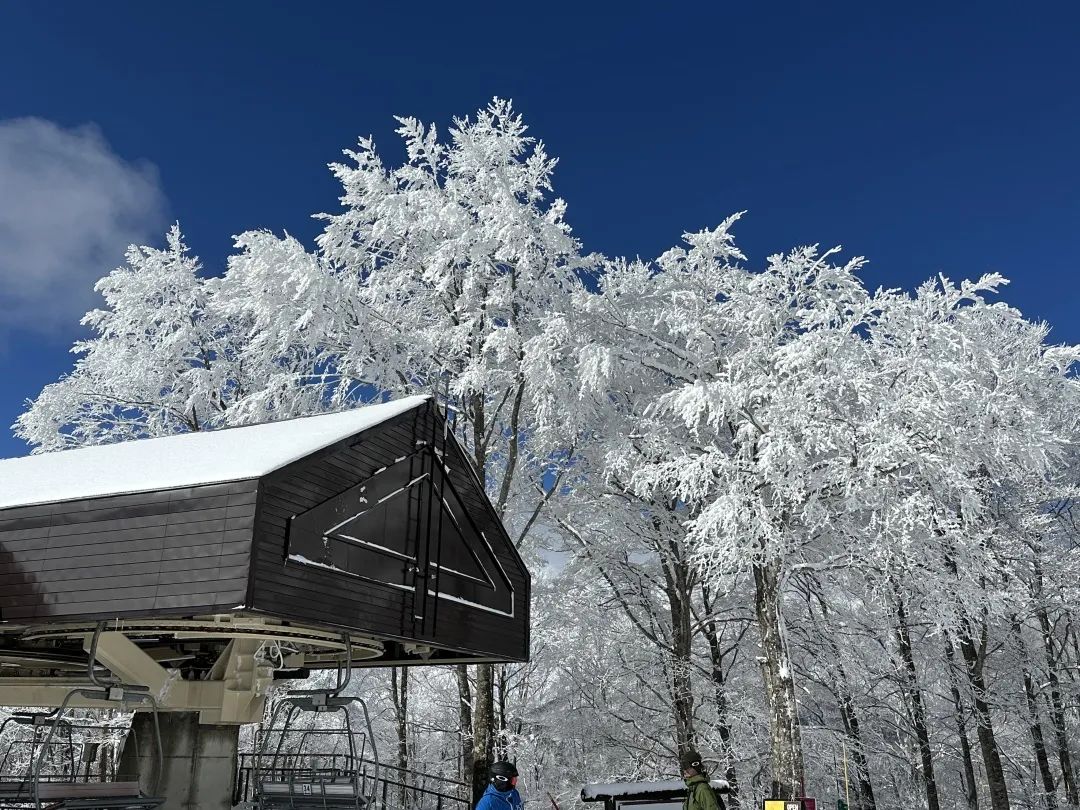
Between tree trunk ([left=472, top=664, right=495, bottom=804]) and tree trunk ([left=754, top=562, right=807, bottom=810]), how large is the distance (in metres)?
4.96

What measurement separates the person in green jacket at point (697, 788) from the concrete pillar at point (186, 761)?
680cm

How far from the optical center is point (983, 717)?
19156 millimetres

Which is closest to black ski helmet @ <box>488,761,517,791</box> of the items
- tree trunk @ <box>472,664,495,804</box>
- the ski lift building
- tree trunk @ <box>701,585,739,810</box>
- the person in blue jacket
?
the person in blue jacket

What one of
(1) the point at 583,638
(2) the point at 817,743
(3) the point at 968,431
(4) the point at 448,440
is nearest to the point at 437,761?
(1) the point at 583,638

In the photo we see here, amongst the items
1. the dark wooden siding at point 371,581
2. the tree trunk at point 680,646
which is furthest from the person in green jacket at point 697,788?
the tree trunk at point 680,646

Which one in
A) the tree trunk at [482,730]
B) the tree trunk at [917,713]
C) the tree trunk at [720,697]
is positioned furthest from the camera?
the tree trunk at [917,713]

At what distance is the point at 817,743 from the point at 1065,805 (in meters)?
7.30

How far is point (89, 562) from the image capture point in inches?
359

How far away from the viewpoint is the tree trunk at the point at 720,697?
17500 mm

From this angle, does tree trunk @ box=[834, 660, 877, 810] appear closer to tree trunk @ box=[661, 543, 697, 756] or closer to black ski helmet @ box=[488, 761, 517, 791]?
tree trunk @ box=[661, 543, 697, 756]

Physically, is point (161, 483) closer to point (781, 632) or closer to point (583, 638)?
point (781, 632)

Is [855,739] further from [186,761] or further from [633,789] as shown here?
[186,761]

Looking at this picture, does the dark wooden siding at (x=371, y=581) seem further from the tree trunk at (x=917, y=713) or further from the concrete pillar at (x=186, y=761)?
the tree trunk at (x=917, y=713)

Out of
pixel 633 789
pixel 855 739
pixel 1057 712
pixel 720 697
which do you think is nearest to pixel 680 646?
pixel 720 697
